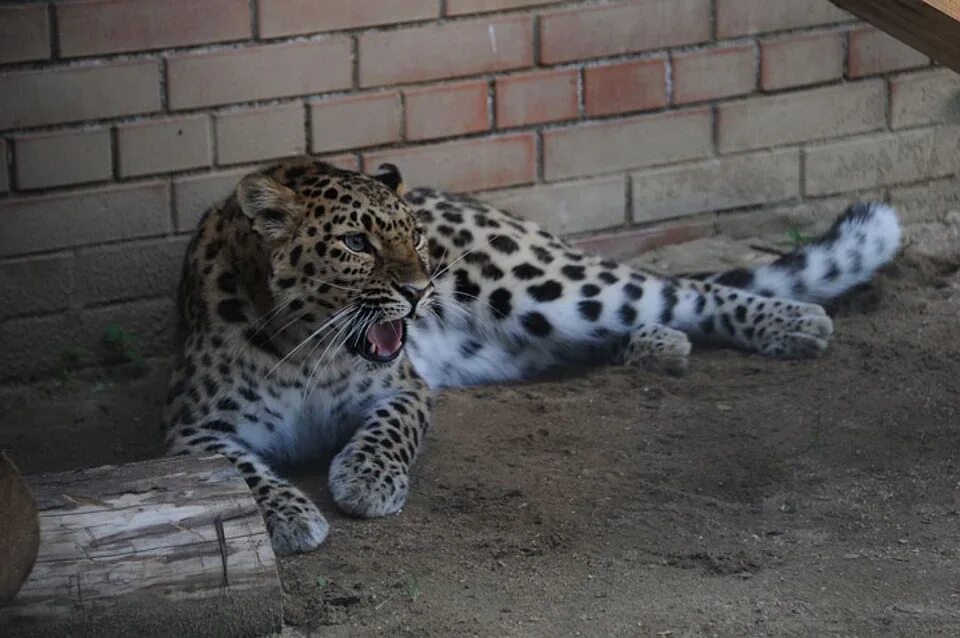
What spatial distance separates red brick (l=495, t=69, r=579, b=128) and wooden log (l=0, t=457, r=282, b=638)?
2.40 metres

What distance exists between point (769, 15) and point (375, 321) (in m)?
2.27

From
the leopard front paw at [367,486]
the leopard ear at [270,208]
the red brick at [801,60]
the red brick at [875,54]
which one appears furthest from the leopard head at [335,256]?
the red brick at [875,54]

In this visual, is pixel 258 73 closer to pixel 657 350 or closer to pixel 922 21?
pixel 657 350

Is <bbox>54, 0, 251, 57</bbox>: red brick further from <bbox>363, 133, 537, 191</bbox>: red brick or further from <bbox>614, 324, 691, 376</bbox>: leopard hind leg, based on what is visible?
<bbox>614, 324, 691, 376</bbox>: leopard hind leg

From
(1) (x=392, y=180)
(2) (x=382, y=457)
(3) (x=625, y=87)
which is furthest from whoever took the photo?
(3) (x=625, y=87)

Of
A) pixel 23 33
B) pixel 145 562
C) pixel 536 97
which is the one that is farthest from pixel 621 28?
pixel 145 562

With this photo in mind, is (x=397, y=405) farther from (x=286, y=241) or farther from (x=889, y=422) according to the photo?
(x=889, y=422)

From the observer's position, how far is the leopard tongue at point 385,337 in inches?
181

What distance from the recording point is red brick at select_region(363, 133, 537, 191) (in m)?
5.64

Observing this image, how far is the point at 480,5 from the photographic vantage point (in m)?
5.57

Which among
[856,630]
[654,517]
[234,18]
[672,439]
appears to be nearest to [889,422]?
[672,439]

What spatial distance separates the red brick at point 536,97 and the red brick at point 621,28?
0.07 meters

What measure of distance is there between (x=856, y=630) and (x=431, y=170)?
267cm

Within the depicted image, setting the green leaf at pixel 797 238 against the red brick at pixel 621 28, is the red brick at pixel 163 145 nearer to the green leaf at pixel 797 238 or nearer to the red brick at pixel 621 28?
the red brick at pixel 621 28
